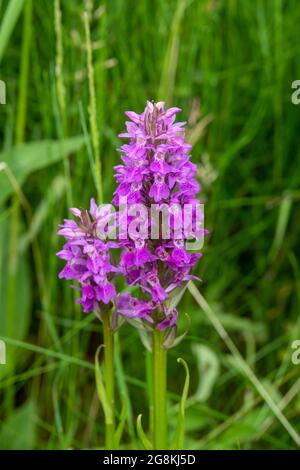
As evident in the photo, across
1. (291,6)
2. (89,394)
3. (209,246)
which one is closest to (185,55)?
(291,6)

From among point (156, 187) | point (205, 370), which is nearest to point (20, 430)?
point (205, 370)

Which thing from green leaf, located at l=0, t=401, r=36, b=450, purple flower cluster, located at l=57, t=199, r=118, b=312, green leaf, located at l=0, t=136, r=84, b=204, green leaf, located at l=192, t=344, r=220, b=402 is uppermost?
green leaf, located at l=0, t=136, r=84, b=204

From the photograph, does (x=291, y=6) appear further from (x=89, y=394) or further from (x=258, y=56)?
(x=89, y=394)

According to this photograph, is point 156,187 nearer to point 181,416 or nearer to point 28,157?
point 181,416

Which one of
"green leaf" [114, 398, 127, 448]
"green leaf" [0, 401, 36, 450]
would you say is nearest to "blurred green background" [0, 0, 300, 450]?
"green leaf" [0, 401, 36, 450]

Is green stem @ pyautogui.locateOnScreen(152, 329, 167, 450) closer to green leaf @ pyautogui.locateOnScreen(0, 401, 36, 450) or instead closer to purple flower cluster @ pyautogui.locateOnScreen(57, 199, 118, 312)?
purple flower cluster @ pyautogui.locateOnScreen(57, 199, 118, 312)

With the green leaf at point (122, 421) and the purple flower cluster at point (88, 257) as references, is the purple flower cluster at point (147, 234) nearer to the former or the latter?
the purple flower cluster at point (88, 257)
